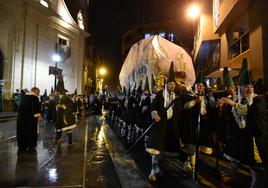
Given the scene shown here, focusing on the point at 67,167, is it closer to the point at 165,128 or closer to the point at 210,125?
the point at 165,128

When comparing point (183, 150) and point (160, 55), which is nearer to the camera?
point (183, 150)

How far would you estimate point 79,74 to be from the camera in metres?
34.1

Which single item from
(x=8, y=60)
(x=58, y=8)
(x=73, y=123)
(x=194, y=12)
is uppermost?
(x=58, y=8)

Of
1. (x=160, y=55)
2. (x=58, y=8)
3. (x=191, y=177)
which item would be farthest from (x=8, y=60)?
(x=191, y=177)

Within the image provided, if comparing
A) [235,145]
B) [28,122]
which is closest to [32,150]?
[28,122]

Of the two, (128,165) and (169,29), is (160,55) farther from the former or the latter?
(169,29)

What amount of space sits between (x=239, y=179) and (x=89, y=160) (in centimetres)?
362

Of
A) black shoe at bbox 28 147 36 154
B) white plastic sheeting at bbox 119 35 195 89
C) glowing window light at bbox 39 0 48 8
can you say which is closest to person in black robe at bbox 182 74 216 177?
black shoe at bbox 28 147 36 154

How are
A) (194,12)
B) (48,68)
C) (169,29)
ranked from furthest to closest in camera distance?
(169,29) < (48,68) < (194,12)

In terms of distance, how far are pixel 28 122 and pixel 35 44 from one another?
818 inches

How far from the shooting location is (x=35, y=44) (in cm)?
2555

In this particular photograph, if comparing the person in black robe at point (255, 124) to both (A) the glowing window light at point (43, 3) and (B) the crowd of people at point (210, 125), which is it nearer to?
(B) the crowd of people at point (210, 125)

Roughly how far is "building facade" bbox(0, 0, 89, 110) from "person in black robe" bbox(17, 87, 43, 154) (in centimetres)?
1523

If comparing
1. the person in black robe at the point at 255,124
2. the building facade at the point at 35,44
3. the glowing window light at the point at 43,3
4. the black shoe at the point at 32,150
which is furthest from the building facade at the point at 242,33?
the glowing window light at the point at 43,3
